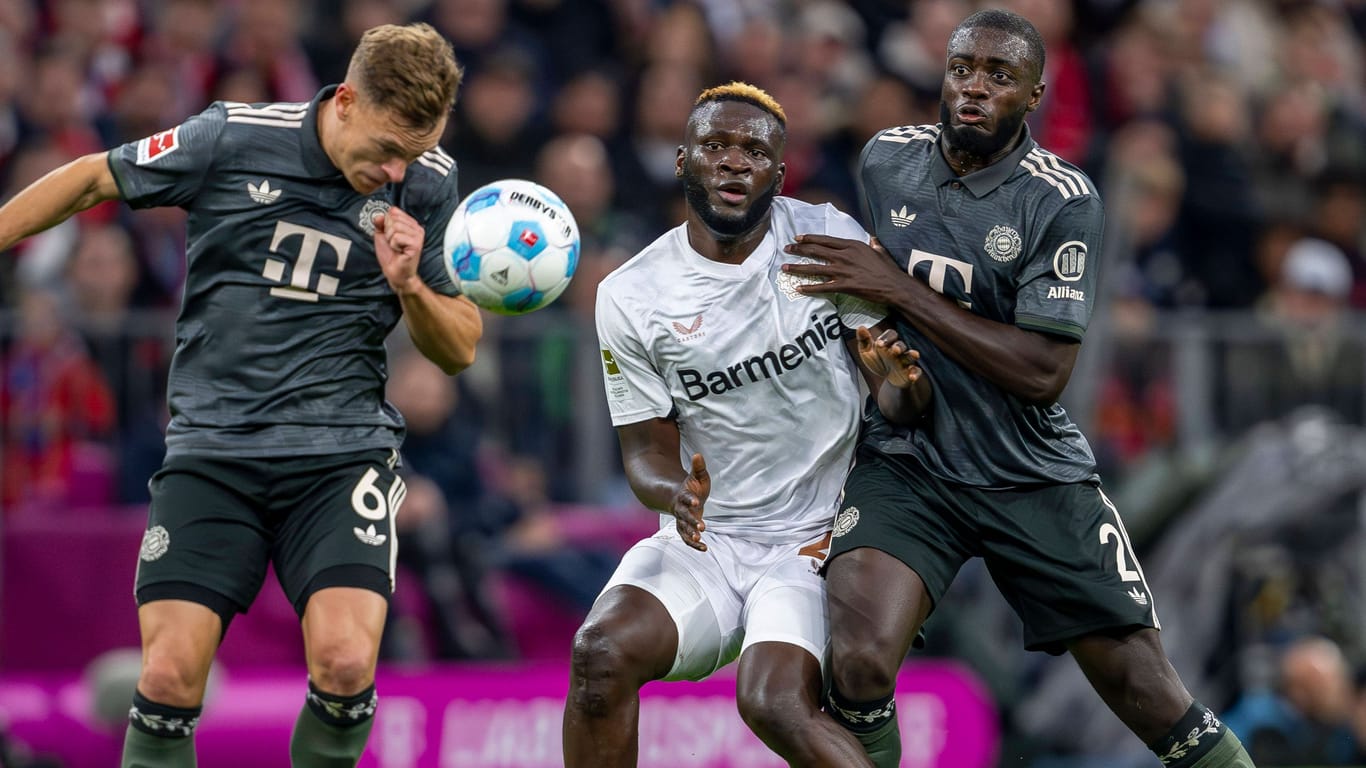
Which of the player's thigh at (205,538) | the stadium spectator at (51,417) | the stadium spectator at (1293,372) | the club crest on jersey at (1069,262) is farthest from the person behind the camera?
the stadium spectator at (1293,372)

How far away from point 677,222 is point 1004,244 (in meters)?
5.76

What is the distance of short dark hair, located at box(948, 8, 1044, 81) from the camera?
20.0 ft

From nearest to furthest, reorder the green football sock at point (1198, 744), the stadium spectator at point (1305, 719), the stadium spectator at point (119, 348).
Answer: the green football sock at point (1198, 744)
the stadium spectator at point (119, 348)
the stadium spectator at point (1305, 719)

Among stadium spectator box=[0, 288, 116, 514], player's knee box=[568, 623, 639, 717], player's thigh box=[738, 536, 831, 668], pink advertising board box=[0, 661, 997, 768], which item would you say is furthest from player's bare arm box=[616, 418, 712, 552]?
stadium spectator box=[0, 288, 116, 514]

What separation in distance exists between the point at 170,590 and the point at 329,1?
23.7 feet

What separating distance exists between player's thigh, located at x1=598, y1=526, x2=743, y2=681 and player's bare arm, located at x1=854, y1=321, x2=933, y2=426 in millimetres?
738

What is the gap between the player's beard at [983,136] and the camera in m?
6.11

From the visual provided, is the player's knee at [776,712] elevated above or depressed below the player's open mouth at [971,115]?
below

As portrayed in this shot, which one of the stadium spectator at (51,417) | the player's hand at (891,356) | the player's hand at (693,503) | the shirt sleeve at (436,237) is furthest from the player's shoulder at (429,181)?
the stadium spectator at (51,417)

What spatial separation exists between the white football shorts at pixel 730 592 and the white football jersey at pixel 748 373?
0.08 m

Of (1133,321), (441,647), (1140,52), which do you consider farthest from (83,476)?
(1140,52)

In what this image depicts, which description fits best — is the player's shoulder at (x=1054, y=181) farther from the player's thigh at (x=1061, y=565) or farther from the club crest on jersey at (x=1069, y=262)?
the player's thigh at (x=1061, y=565)

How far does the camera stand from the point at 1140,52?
46.1 feet

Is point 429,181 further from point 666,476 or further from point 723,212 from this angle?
point 666,476
